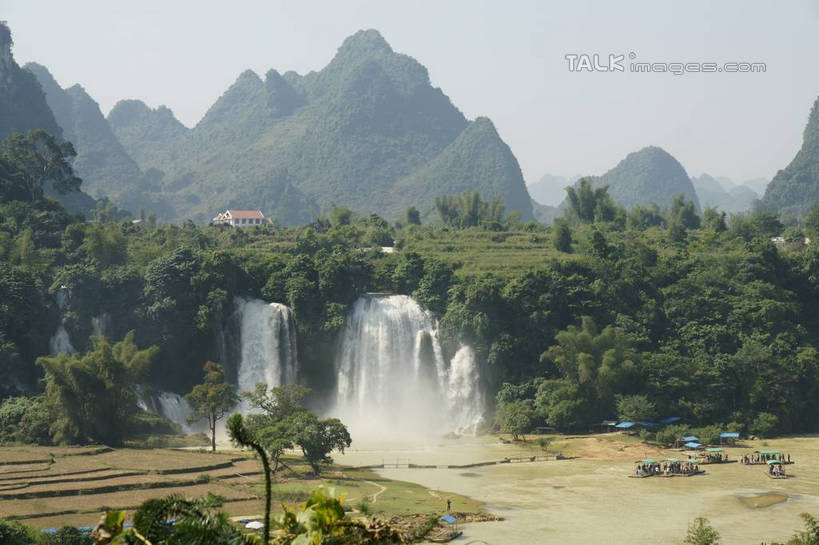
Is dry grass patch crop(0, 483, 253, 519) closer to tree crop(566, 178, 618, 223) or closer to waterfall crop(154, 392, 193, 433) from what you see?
waterfall crop(154, 392, 193, 433)

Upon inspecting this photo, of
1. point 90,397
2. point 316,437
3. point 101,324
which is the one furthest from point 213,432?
point 101,324

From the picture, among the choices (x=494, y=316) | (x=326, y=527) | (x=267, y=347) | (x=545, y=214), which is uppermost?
(x=545, y=214)

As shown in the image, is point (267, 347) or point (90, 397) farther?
point (267, 347)

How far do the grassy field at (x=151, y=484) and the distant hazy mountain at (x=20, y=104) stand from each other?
177ft

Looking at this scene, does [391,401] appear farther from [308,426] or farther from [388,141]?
[388,141]

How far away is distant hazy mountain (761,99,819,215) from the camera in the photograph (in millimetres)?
116062

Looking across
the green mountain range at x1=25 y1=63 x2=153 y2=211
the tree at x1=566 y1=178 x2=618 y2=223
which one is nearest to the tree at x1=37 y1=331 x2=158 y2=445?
the tree at x1=566 y1=178 x2=618 y2=223

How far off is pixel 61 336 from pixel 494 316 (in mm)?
18860

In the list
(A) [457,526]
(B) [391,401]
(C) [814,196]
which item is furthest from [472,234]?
(C) [814,196]

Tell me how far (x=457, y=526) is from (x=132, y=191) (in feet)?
367

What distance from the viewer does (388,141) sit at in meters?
147

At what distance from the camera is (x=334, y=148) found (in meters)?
142

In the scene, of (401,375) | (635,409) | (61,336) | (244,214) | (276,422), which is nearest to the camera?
(276,422)

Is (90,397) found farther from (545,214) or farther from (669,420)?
(545,214)
